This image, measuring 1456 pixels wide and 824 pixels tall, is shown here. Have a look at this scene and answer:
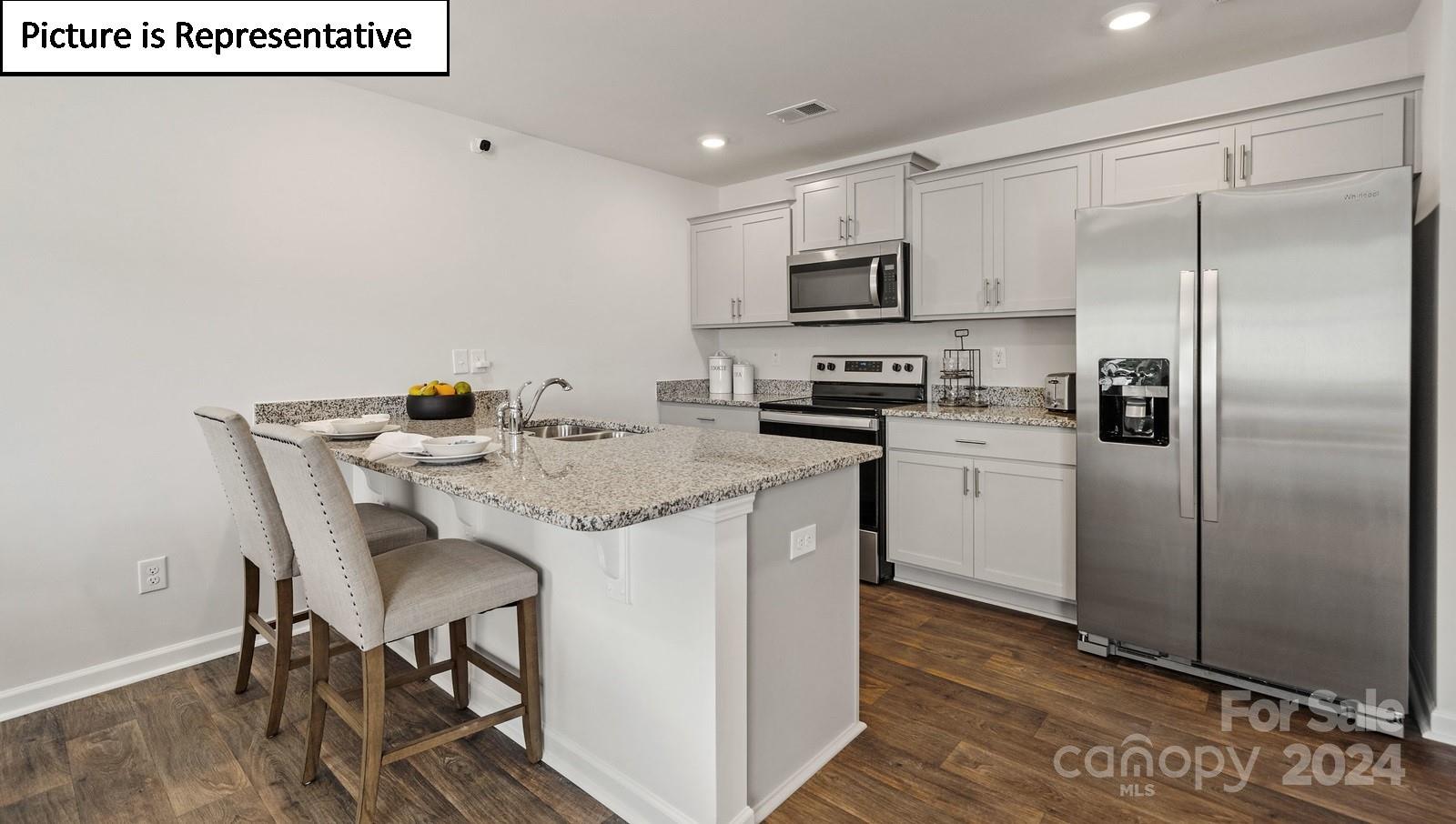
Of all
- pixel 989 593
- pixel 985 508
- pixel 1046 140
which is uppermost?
pixel 1046 140

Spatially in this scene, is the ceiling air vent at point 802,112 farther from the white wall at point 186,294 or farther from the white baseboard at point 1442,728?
the white baseboard at point 1442,728

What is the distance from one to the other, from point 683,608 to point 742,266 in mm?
3141

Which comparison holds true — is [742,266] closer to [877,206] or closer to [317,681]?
[877,206]

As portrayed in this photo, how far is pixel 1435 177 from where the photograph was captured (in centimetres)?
209

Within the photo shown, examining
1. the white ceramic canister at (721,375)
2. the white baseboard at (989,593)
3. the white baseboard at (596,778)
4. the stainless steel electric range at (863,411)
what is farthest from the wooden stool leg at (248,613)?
the white ceramic canister at (721,375)

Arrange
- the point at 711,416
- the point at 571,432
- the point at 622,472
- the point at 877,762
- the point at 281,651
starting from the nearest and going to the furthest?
the point at 622,472, the point at 877,762, the point at 281,651, the point at 571,432, the point at 711,416

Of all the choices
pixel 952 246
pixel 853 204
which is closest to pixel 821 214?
pixel 853 204

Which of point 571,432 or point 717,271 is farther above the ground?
point 717,271

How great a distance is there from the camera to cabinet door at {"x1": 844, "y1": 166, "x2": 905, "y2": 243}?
12.0 feet

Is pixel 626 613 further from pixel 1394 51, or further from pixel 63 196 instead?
pixel 1394 51

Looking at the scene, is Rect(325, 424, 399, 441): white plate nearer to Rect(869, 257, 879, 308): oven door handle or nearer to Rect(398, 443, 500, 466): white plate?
Rect(398, 443, 500, 466): white plate

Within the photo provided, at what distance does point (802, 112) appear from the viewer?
133 inches

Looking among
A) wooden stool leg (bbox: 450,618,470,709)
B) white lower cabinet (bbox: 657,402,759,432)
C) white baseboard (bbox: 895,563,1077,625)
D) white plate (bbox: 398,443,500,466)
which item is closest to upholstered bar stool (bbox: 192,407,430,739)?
wooden stool leg (bbox: 450,618,470,709)

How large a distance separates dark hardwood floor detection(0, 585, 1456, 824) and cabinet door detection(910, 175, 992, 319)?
176 cm
